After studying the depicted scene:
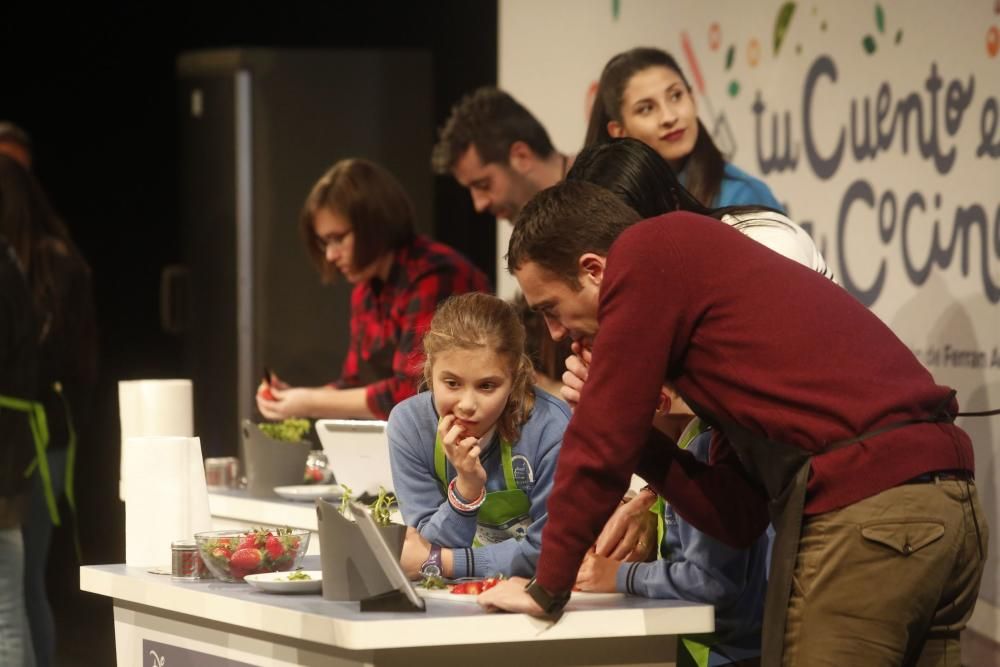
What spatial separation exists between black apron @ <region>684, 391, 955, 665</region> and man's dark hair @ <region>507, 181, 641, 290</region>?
1.01 ft

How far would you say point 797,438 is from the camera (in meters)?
2.15

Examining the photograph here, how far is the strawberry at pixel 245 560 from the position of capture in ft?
8.37

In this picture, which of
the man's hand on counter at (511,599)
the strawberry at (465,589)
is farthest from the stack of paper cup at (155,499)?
the man's hand on counter at (511,599)

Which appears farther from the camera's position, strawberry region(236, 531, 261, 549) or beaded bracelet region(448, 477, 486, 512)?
beaded bracelet region(448, 477, 486, 512)

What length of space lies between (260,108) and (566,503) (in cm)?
495

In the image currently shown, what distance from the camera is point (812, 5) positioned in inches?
161

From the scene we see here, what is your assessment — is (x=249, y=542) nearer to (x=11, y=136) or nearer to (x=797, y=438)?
(x=797, y=438)

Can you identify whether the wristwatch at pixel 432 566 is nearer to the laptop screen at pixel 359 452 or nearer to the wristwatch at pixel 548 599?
the wristwatch at pixel 548 599

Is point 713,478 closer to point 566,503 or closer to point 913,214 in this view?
point 566,503

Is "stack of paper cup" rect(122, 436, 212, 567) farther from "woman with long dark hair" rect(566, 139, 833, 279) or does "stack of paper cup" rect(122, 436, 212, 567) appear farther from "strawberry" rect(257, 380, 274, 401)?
"strawberry" rect(257, 380, 274, 401)

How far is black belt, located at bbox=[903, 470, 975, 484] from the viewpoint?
215cm

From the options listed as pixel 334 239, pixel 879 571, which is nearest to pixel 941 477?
pixel 879 571

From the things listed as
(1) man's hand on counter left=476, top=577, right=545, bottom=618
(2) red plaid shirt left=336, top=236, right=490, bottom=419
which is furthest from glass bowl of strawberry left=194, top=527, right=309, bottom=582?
(2) red plaid shirt left=336, top=236, right=490, bottom=419

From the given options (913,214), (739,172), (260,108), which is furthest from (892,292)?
(260,108)
